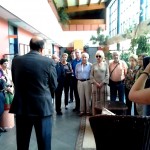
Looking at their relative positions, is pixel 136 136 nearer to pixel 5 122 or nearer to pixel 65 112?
pixel 5 122

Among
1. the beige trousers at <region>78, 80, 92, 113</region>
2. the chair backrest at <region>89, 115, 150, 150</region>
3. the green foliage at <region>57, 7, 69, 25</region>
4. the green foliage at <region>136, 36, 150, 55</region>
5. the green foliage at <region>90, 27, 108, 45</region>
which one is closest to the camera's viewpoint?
the chair backrest at <region>89, 115, 150, 150</region>

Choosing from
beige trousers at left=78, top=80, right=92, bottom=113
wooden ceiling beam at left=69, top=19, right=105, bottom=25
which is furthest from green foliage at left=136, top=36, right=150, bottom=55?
wooden ceiling beam at left=69, top=19, right=105, bottom=25

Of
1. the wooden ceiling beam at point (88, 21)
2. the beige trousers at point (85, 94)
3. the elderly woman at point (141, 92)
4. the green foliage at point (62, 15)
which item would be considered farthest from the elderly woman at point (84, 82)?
the wooden ceiling beam at point (88, 21)

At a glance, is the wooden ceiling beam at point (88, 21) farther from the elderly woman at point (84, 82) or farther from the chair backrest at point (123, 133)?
the chair backrest at point (123, 133)

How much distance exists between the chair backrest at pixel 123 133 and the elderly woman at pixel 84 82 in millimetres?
4344

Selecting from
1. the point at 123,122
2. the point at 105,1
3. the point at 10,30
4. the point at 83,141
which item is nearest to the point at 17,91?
the point at 123,122

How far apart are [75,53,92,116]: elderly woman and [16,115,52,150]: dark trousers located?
3248 mm

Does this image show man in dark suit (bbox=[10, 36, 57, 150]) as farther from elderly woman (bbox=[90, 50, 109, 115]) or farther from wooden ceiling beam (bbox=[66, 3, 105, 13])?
wooden ceiling beam (bbox=[66, 3, 105, 13])

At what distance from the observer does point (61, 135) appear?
4484 mm

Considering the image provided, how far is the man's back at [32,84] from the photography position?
8.32 ft

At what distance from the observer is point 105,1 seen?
827 inches

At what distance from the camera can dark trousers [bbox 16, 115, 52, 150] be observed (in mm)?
2617

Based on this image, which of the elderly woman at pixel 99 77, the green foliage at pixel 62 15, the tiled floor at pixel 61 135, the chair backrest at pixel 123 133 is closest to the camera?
the chair backrest at pixel 123 133

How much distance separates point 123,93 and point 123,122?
4396 mm
